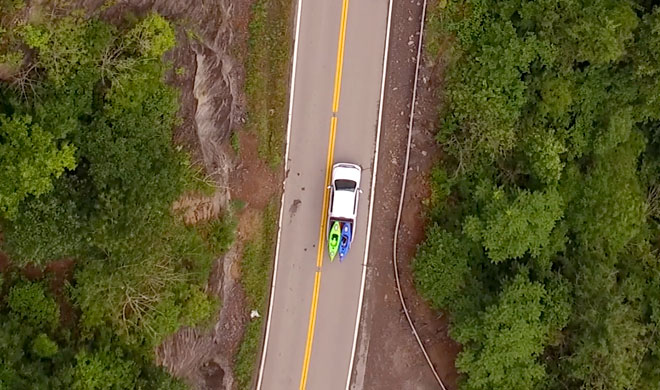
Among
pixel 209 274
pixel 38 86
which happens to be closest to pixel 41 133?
pixel 38 86

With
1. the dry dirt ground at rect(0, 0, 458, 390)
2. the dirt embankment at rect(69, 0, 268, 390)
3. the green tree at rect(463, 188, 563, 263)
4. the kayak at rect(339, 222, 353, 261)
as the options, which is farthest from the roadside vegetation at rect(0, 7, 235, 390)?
the green tree at rect(463, 188, 563, 263)

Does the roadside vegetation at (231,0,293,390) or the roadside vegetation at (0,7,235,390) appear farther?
the roadside vegetation at (231,0,293,390)

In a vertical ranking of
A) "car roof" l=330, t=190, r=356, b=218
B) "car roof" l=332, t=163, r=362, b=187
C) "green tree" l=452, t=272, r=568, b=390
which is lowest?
"green tree" l=452, t=272, r=568, b=390

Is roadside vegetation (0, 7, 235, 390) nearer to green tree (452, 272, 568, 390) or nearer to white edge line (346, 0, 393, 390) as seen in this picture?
white edge line (346, 0, 393, 390)

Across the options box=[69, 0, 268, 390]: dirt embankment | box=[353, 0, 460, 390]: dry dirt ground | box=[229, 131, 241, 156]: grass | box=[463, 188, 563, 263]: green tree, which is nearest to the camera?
box=[69, 0, 268, 390]: dirt embankment

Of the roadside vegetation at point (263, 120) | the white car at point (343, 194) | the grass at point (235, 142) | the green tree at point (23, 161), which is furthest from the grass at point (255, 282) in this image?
the green tree at point (23, 161)
